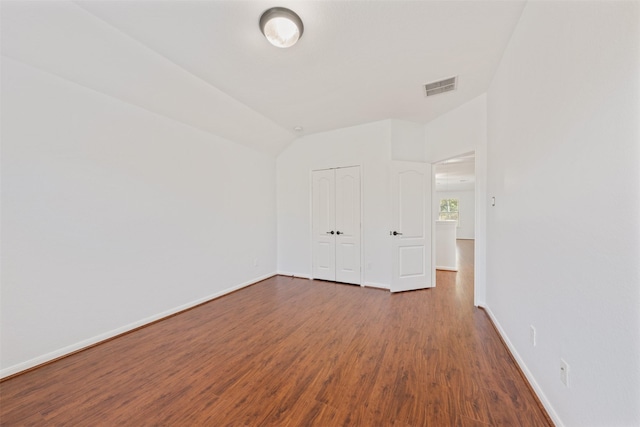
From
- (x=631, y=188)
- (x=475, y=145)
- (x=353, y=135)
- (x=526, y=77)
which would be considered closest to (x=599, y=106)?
(x=631, y=188)

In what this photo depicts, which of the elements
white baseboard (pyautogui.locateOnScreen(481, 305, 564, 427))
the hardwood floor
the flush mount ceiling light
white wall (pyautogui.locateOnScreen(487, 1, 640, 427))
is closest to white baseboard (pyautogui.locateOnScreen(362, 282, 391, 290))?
the hardwood floor

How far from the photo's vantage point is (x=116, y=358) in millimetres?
2156

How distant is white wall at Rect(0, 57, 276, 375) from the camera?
1.93 metres

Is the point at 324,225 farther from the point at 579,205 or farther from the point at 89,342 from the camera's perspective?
the point at 579,205

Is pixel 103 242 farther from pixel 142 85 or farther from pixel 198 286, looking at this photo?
pixel 142 85

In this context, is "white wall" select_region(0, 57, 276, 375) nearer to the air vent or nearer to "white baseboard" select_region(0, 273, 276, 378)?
"white baseboard" select_region(0, 273, 276, 378)

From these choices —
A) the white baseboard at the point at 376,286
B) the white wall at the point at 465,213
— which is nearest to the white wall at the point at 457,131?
the white baseboard at the point at 376,286

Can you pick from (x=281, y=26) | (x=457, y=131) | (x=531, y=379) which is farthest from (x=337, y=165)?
(x=531, y=379)

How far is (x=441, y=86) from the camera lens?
2922 millimetres

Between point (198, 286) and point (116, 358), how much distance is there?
1.29 meters

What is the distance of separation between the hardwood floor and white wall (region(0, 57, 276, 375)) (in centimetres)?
34

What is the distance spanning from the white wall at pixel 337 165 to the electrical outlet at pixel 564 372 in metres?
2.62

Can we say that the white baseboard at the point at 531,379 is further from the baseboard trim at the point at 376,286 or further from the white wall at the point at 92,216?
the white wall at the point at 92,216

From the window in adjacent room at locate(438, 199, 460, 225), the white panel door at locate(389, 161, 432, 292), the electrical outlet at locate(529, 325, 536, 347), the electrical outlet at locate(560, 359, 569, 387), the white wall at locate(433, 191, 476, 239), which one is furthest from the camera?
the window in adjacent room at locate(438, 199, 460, 225)
